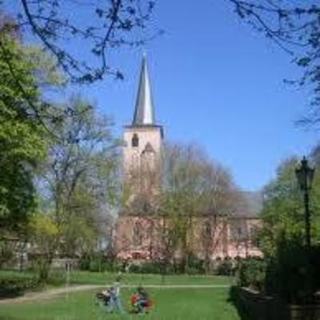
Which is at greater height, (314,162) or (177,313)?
(314,162)

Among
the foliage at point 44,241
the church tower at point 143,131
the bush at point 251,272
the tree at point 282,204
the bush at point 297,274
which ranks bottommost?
the bush at point 297,274

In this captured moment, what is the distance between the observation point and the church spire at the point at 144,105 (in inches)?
6043

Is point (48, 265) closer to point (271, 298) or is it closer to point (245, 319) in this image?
point (245, 319)

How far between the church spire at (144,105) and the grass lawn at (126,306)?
10157 centimetres

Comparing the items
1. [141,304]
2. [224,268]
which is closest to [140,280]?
[224,268]

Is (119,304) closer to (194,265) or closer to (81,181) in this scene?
(81,181)

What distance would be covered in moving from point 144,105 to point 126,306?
385 ft

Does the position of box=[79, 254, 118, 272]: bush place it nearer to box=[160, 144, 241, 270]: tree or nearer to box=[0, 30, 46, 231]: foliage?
box=[160, 144, 241, 270]: tree

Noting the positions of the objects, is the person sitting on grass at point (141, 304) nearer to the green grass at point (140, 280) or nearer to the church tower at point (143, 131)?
the green grass at point (140, 280)

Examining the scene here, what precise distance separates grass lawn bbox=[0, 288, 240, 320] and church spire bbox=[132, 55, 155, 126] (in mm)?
101572

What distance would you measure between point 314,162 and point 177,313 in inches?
749

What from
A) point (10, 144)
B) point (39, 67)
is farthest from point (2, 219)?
point (39, 67)

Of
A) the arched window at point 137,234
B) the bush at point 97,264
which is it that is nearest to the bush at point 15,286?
the bush at point 97,264

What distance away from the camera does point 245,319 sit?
31672 millimetres
